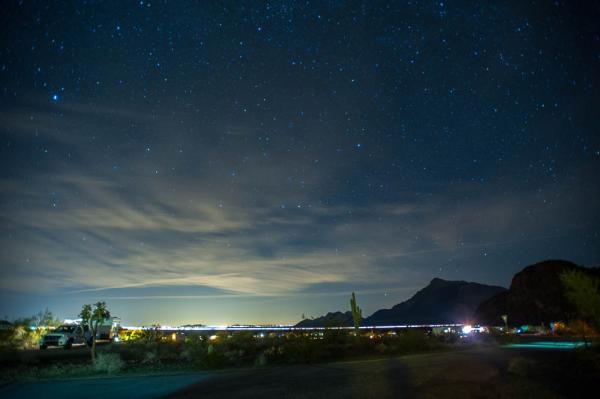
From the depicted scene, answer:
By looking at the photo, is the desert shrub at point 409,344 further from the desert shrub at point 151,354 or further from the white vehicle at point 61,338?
the white vehicle at point 61,338

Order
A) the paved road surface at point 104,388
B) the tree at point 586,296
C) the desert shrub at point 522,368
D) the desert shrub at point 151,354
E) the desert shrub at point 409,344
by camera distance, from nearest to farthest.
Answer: the paved road surface at point 104,388 < the desert shrub at point 522,368 < the tree at point 586,296 < the desert shrub at point 151,354 < the desert shrub at point 409,344

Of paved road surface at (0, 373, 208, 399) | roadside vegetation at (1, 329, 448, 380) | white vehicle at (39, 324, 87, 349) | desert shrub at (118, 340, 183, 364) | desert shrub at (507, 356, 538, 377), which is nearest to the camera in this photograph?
paved road surface at (0, 373, 208, 399)

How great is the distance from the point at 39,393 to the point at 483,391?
13.9 m

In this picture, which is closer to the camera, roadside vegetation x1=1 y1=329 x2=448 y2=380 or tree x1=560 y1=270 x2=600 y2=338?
tree x1=560 y1=270 x2=600 y2=338

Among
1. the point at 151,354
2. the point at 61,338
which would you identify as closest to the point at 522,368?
the point at 151,354

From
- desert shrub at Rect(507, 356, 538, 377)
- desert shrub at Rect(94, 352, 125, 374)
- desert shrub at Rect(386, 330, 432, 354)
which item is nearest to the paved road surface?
desert shrub at Rect(94, 352, 125, 374)

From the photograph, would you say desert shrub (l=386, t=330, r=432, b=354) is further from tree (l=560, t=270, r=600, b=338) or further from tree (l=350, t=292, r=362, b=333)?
tree (l=560, t=270, r=600, b=338)

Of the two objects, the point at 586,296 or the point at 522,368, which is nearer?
the point at 522,368

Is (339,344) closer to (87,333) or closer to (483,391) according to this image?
(483,391)

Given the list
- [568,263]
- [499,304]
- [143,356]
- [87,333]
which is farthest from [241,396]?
[499,304]

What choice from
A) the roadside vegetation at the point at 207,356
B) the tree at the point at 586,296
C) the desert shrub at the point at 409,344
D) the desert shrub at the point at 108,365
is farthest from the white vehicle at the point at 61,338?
the tree at the point at 586,296

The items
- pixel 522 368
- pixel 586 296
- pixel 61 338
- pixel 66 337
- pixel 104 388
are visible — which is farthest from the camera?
pixel 66 337

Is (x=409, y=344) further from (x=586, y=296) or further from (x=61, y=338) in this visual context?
(x=61, y=338)

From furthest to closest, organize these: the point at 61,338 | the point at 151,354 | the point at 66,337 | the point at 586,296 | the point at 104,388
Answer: the point at 66,337
the point at 61,338
the point at 151,354
the point at 586,296
the point at 104,388
